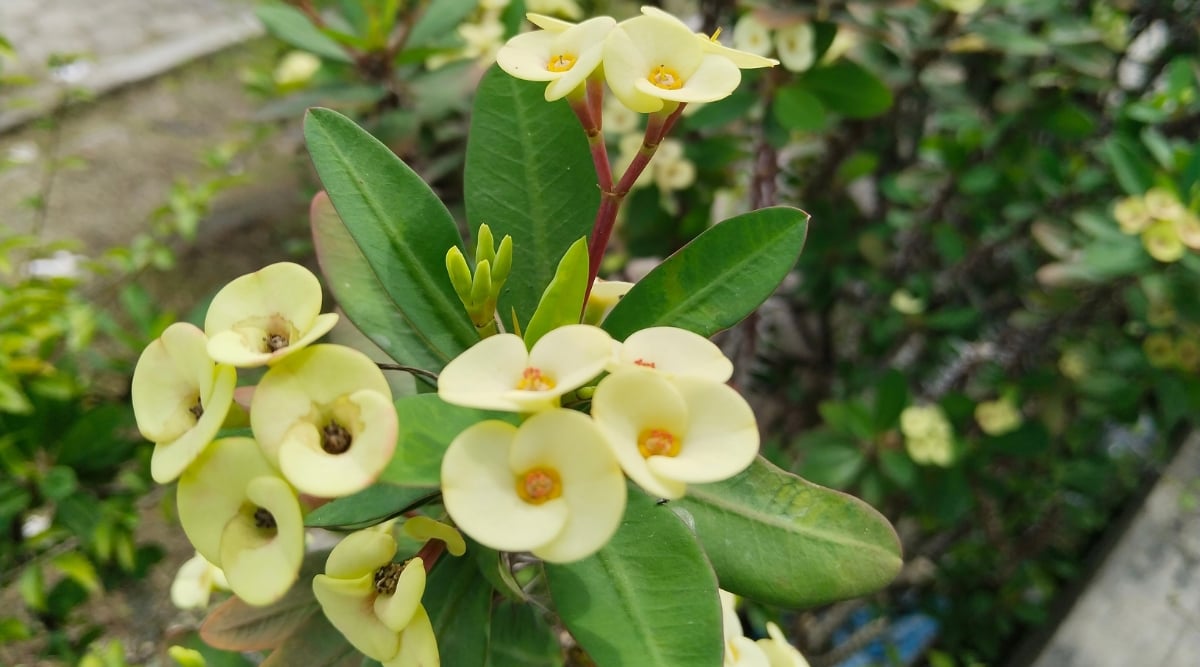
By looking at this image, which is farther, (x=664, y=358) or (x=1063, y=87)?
(x=1063, y=87)

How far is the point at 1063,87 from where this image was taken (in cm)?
177

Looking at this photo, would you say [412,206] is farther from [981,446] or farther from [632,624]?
[981,446]

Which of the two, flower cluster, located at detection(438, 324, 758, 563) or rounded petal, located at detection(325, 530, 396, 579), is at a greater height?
flower cluster, located at detection(438, 324, 758, 563)

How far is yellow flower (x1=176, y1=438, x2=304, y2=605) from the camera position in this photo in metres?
0.46

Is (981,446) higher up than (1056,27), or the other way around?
(1056,27)

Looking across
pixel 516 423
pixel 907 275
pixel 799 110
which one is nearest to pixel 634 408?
pixel 516 423

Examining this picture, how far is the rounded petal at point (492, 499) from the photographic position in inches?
16.9

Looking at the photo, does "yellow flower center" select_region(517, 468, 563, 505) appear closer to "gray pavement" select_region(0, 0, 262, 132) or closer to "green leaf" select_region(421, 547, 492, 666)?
"green leaf" select_region(421, 547, 492, 666)

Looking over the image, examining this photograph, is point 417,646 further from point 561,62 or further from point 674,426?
point 561,62

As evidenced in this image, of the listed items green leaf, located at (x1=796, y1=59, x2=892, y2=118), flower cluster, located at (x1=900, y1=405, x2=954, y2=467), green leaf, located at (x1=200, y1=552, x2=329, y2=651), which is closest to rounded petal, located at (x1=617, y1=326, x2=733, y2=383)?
green leaf, located at (x1=200, y1=552, x2=329, y2=651)

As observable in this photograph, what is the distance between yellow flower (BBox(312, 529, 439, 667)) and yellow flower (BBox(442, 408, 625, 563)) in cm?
9

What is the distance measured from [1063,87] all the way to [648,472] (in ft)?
5.99

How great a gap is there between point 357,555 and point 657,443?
22 centimetres

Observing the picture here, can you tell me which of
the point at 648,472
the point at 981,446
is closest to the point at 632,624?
the point at 648,472
